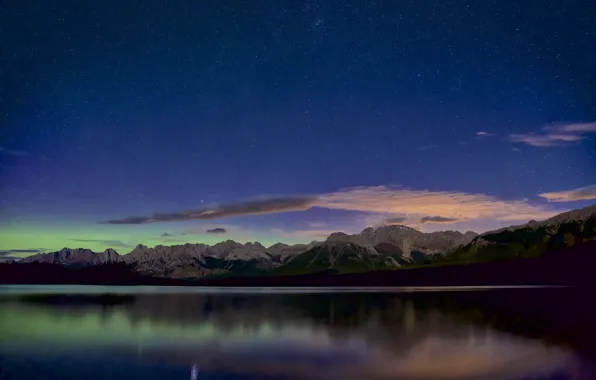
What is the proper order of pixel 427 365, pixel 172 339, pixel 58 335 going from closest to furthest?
pixel 427 365, pixel 172 339, pixel 58 335

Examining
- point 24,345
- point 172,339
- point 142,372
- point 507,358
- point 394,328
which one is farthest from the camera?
point 394,328

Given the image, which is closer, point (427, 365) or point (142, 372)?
point (142, 372)

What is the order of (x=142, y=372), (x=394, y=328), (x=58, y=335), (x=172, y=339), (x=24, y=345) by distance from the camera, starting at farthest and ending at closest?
(x=394, y=328), (x=58, y=335), (x=172, y=339), (x=24, y=345), (x=142, y=372)

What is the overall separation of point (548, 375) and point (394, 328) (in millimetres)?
27291

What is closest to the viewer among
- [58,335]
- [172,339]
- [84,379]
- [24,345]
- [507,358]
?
[84,379]

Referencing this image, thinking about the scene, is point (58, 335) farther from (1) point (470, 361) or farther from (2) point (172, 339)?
(1) point (470, 361)

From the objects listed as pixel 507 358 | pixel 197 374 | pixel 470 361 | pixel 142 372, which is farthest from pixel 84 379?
pixel 507 358

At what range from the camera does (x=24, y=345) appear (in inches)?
1660

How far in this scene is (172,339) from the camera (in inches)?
1864

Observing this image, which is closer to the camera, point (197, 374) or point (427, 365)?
point (197, 374)

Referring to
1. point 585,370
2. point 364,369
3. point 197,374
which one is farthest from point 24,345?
point 585,370

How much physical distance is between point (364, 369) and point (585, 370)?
11.8 m

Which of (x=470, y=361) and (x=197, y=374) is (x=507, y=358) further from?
(x=197, y=374)

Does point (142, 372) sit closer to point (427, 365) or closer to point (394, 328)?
point (427, 365)
